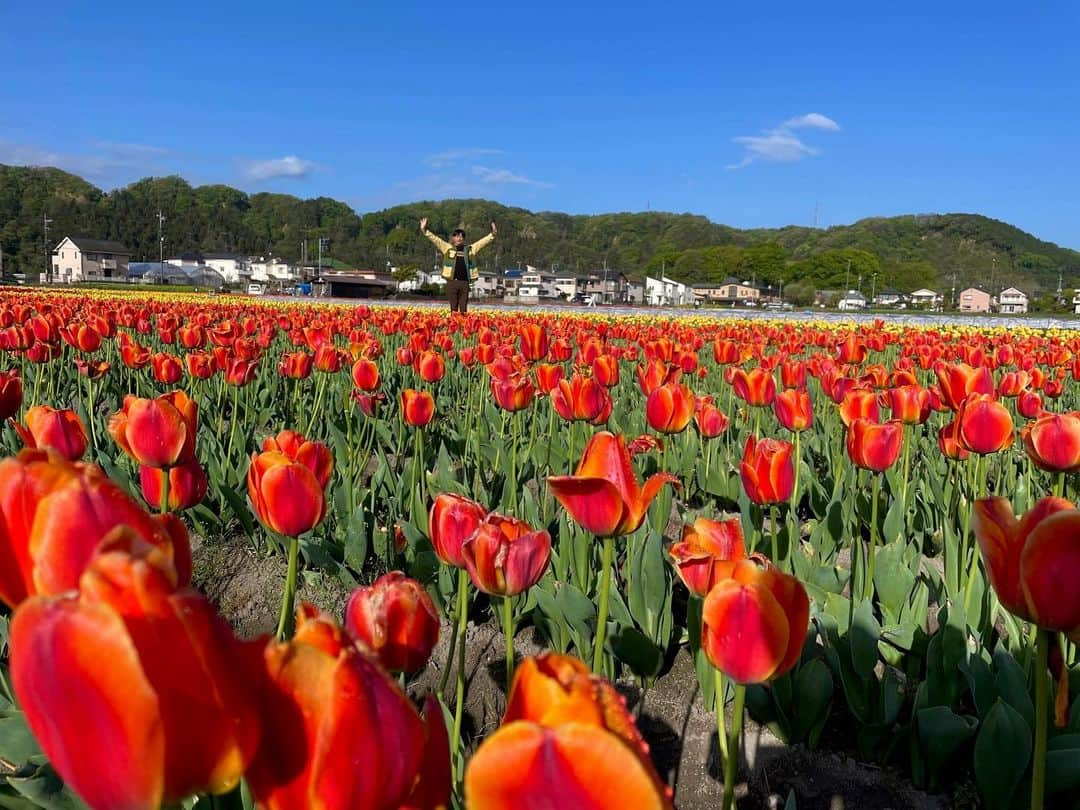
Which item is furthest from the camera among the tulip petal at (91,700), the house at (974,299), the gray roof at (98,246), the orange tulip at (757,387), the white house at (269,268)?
the house at (974,299)

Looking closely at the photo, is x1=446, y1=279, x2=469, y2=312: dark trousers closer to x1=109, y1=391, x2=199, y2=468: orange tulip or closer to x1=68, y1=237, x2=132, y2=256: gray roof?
x1=109, y1=391, x2=199, y2=468: orange tulip

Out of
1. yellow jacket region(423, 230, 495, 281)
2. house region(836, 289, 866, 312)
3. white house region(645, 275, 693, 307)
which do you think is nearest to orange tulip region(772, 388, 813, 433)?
yellow jacket region(423, 230, 495, 281)

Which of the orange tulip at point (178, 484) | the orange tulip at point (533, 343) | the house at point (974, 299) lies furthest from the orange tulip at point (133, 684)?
the house at point (974, 299)

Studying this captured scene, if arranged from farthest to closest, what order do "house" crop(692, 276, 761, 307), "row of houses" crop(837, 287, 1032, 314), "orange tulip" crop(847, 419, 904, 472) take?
"house" crop(692, 276, 761, 307) < "row of houses" crop(837, 287, 1032, 314) < "orange tulip" crop(847, 419, 904, 472)

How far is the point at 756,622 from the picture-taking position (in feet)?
3.52

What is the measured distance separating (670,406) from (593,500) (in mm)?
1462

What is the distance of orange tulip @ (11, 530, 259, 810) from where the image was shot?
0.49 meters

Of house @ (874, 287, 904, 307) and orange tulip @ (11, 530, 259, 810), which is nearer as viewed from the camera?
orange tulip @ (11, 530, 259, 810)

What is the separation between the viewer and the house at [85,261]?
99938 millimetres

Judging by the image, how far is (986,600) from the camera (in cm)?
264

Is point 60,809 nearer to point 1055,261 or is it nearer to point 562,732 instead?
point 562,732

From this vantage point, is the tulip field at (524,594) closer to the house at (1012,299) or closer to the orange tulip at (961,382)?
the orange tulip at (961,382)

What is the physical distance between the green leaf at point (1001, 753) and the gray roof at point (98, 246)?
114964mm

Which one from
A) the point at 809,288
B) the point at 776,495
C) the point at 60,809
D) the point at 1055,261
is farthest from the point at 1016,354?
the point at 1055,261
